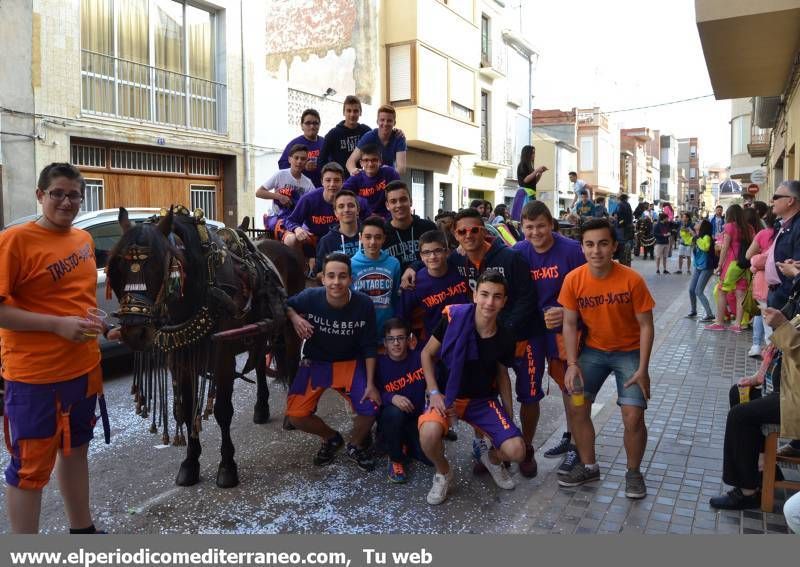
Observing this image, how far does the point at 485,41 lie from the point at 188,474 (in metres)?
25.9

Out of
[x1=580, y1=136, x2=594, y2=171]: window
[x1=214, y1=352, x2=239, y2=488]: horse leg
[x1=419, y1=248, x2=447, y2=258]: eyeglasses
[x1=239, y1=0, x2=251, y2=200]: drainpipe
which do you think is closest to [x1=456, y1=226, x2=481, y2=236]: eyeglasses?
[x1=419, y1=248, x2=447, y2=258]: eyeglasses

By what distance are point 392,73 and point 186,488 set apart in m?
19.1

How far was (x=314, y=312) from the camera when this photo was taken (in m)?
4.81

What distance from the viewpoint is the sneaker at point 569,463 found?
4430 mm

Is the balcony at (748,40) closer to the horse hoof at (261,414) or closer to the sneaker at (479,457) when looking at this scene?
the sneaker at (479,457)

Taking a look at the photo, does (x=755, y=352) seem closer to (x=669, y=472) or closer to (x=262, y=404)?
(x=669, y=472)

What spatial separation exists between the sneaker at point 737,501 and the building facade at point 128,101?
1100 cm

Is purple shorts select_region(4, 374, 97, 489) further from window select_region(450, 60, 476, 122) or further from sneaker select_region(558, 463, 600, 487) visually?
window select_region(450, 60, 476, 122)

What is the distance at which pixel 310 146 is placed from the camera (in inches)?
304

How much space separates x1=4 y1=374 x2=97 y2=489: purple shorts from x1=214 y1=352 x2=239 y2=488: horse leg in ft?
4.15

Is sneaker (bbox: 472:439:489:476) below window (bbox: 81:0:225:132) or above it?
below

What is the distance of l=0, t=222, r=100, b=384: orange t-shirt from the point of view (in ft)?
9.92

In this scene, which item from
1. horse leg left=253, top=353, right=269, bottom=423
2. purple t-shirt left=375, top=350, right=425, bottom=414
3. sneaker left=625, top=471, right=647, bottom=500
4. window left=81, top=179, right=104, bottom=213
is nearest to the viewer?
sneaker left=625, top=471, right=647, bottom=500

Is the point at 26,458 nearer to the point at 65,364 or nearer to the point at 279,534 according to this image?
the point at 65,364
